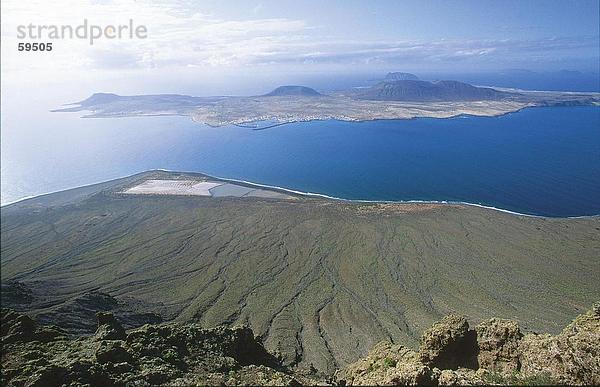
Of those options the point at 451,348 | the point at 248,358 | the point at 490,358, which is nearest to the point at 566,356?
the point at 490,358

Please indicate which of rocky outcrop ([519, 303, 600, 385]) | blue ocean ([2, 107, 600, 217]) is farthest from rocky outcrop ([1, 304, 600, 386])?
blue ocean ([2, 107, 600, 217])

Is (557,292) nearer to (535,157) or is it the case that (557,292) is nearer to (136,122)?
(535,157)

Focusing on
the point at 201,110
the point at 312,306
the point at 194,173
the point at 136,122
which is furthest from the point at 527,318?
the point at 201,110

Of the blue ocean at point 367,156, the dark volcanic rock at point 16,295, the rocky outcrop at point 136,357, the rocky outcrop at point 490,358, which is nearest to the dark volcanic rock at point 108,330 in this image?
the rocky outcrop at point 136,357

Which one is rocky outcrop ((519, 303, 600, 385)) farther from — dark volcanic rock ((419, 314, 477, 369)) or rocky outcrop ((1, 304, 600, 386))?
dark volcanic rock ((419, 314, 477, 369))

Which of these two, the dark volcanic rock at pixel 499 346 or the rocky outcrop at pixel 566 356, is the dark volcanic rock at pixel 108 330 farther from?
the rocky outcrop at pixel 566 356

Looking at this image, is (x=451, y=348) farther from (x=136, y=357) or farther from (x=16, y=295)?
(x=16, y=295)

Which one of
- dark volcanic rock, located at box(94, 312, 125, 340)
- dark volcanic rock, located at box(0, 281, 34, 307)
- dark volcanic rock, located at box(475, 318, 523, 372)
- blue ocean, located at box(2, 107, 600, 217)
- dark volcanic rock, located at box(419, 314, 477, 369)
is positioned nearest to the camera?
dark volcanic rock, located at box(475, 318, 523, 372)
